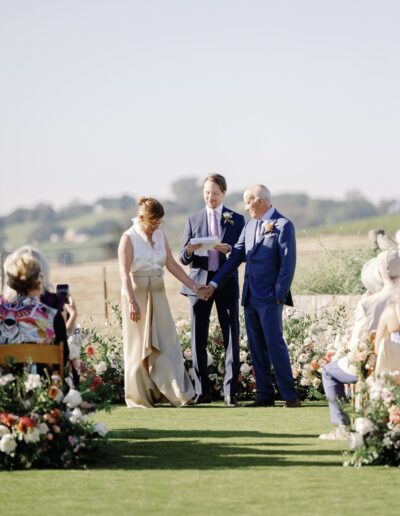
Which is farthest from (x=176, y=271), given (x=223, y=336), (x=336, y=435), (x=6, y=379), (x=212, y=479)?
(x=212, y=479)

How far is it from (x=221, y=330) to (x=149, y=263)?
130 centimetres

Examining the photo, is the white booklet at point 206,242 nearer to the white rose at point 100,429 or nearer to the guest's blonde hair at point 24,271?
the guest's blonde hair at point 24,271

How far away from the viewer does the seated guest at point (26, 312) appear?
26.2 feet

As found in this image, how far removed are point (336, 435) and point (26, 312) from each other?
2452 mm

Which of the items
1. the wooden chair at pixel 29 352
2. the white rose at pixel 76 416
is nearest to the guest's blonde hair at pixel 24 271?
the wooden chair at pixel 29 352

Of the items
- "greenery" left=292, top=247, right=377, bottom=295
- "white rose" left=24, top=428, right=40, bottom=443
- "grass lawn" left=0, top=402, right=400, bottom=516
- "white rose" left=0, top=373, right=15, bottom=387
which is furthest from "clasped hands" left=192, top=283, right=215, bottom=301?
"greenery" left=292, top=247, right=377, bottom=295

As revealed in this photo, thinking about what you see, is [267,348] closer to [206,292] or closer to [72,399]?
[206,292]

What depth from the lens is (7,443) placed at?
7695mm

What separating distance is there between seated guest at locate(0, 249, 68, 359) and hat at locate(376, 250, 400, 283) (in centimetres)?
209

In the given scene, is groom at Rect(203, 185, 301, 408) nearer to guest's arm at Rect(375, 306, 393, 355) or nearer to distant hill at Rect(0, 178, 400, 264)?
guest's arm at Rect(375, 306, 393, 355)

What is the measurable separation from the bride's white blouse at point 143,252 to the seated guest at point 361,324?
2.86 m

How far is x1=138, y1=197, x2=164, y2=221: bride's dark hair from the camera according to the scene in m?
11.4

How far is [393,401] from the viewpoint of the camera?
7.79 meters

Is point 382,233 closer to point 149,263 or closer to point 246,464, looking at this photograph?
point 149,263
